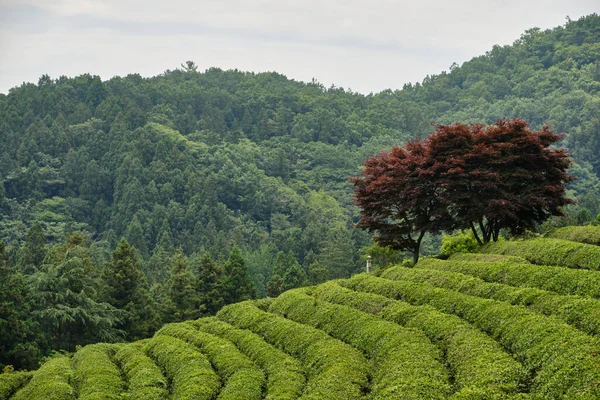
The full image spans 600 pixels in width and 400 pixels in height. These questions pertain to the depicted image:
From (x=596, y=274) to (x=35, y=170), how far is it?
12496 cm

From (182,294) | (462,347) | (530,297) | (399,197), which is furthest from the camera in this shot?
(182,294)

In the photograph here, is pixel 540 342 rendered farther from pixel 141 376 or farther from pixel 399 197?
pixel 399 197

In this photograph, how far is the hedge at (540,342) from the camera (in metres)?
13.6

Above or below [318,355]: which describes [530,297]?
above

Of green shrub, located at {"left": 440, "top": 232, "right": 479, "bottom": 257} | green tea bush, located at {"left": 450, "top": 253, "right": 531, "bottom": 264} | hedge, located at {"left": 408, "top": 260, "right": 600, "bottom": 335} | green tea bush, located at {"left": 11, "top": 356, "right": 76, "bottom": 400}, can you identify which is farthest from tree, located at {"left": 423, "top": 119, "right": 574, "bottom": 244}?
green tea bush, located at {"left": 11, "top": 356, "right": 76, "bottom": 400}

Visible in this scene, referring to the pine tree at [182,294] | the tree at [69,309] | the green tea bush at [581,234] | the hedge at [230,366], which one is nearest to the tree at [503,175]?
the green tea bush at [581,234]

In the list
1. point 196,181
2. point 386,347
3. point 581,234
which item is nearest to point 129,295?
point 581,234

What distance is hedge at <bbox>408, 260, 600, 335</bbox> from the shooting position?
1625 centimetres

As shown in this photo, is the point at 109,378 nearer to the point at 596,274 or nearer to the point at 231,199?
the point at 596,274

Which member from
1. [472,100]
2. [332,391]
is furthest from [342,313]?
[472,100]

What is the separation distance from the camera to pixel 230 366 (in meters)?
21.3

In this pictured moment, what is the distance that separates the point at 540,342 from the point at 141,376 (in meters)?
12.4

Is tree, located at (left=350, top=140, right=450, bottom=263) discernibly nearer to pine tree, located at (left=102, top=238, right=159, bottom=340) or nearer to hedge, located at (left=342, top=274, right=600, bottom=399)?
hedge, located at (left=342, top=274, right=600, bottom=399)

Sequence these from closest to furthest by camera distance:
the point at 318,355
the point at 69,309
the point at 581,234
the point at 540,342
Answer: the point at 540,342
the point at 318,355
the point at 581,234
the point at 69,309
